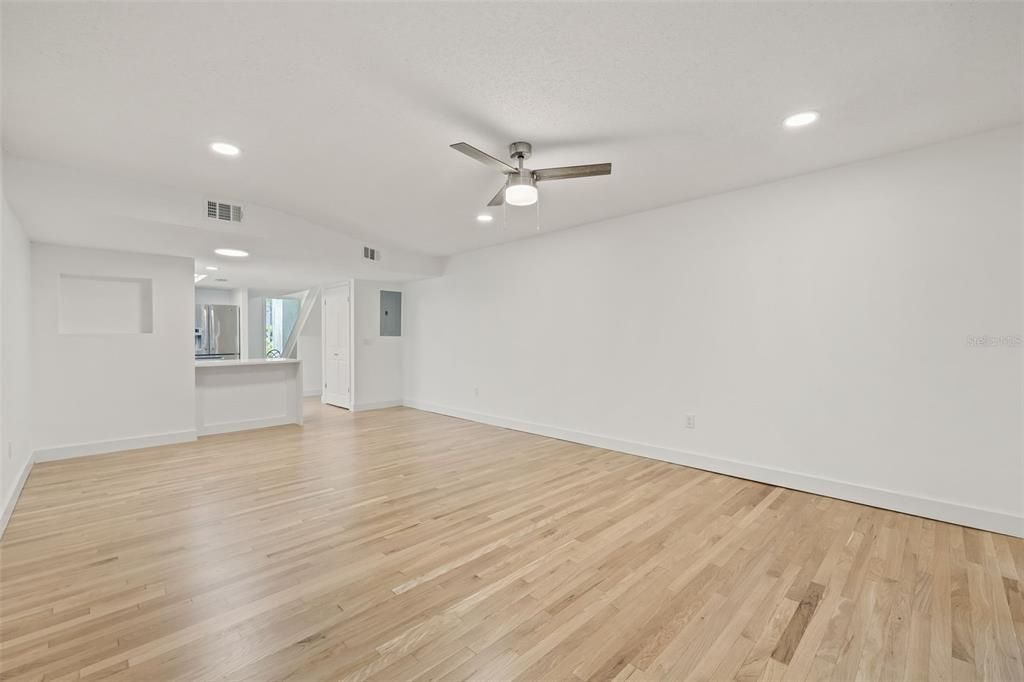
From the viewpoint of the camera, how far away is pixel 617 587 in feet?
7.10

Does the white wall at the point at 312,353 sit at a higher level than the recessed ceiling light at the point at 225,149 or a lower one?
lower

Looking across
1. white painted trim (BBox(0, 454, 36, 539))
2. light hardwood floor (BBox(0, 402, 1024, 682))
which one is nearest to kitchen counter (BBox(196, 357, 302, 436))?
white painted trim (BBox(0, 454, 36, 539))

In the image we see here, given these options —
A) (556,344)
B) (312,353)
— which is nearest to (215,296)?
(312,353)

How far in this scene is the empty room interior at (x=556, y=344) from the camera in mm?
1825

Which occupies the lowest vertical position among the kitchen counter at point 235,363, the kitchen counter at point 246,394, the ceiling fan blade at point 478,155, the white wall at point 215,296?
the kitchen counter at point 246,394

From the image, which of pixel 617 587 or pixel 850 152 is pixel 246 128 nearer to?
pixel 617 587

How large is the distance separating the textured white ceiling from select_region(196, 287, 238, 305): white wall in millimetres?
5992

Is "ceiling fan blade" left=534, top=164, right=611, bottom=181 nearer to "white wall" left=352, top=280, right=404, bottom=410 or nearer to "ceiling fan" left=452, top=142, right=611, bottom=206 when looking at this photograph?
"ceiling fan" left=452, top=142, right=611, bottom=206

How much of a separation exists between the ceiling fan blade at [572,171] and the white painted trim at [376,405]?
5.48 meters

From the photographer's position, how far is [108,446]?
14.9ft

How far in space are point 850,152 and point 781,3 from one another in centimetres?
196

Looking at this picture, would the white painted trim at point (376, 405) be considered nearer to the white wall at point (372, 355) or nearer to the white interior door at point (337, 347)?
the white wall at point (372, 355)

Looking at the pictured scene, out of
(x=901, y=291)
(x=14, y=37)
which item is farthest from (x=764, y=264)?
(x=14, y=37)
